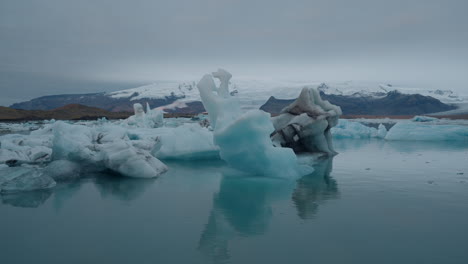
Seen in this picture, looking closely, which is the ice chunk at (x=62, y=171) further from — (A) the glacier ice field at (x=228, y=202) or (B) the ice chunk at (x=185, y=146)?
(B) the ice chunk at (x=185, y=146)

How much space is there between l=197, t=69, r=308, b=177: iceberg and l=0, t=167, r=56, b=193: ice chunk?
314 centimetres

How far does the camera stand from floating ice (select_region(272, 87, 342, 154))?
10.6 meters

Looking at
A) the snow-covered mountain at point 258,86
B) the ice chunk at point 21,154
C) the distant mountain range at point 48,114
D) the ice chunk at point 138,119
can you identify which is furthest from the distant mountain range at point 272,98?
the ice chunk at point 21,154

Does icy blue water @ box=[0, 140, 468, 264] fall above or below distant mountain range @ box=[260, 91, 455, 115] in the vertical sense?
above

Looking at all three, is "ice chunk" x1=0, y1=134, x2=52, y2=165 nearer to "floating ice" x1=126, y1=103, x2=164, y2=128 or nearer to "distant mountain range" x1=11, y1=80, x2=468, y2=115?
"floating ice" x1=126, y1=103, x2=164, y2=128

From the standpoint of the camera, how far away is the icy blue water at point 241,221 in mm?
3459

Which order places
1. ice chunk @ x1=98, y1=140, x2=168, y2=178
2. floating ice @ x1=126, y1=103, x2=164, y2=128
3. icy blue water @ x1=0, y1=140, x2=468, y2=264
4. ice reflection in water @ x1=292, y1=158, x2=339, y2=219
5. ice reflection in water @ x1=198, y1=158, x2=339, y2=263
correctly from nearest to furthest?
icy blue water @ x1=0, y1=140, x2=468, y2=264 < ice reflection in water @ x1=198, y1=158, x2=339, y2=263 < ice reflection in water @ x1=292, y1=158, x2=339, y2=219 < ice chunk @ x1=98, y1=140, x2=168, y2=178 < floating ice @ x1=126, y1=103, x2=164, y2=128

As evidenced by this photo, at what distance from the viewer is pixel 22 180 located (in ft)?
19.7

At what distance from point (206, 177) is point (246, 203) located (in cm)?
250

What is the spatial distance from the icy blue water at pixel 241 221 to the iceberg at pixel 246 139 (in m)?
0.39

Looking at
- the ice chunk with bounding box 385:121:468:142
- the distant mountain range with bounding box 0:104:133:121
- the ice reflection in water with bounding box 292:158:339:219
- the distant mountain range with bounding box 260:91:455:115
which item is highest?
the ice reflection in water with bounding box 292:158:339:219

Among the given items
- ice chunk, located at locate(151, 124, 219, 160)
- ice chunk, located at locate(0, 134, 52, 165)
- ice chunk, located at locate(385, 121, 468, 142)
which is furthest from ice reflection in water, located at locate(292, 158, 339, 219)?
ice chunk, located at locate(385, 121, 468, 142)

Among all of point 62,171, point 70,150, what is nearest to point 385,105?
point 70,150

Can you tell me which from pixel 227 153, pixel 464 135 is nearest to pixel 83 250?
pixel 227 153
